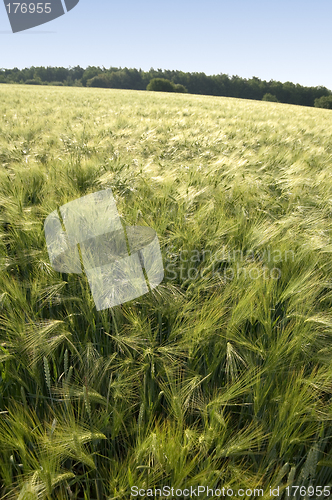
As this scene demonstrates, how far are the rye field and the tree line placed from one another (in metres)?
47.1

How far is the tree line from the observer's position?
46.8 meters

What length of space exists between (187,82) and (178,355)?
6195cm

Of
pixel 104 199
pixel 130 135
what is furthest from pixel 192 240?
pixel 130 135

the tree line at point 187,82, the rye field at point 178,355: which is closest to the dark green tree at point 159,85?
the tree line at point 187,82

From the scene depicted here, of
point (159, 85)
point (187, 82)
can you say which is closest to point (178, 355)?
point (159, 85)

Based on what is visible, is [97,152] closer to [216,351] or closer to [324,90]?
[216,351]

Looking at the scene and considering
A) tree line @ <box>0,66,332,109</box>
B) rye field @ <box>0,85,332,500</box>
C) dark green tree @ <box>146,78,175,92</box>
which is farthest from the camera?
tree line @ <box>0,66,332,109</box>

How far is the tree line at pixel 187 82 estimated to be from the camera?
46.8 m

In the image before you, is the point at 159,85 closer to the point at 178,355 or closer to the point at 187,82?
the point at 187,82

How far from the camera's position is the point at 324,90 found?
47375 mm

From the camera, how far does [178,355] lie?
103 centimetres

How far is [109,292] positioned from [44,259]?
1.20 ft

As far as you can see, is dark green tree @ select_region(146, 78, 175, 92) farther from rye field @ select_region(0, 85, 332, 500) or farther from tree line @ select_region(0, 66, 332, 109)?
rye field @ select_region(0, 85, 332, 500)

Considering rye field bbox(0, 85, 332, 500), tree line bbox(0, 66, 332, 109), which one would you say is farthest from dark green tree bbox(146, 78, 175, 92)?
rye field bbox(0, 85, 332, 500)
